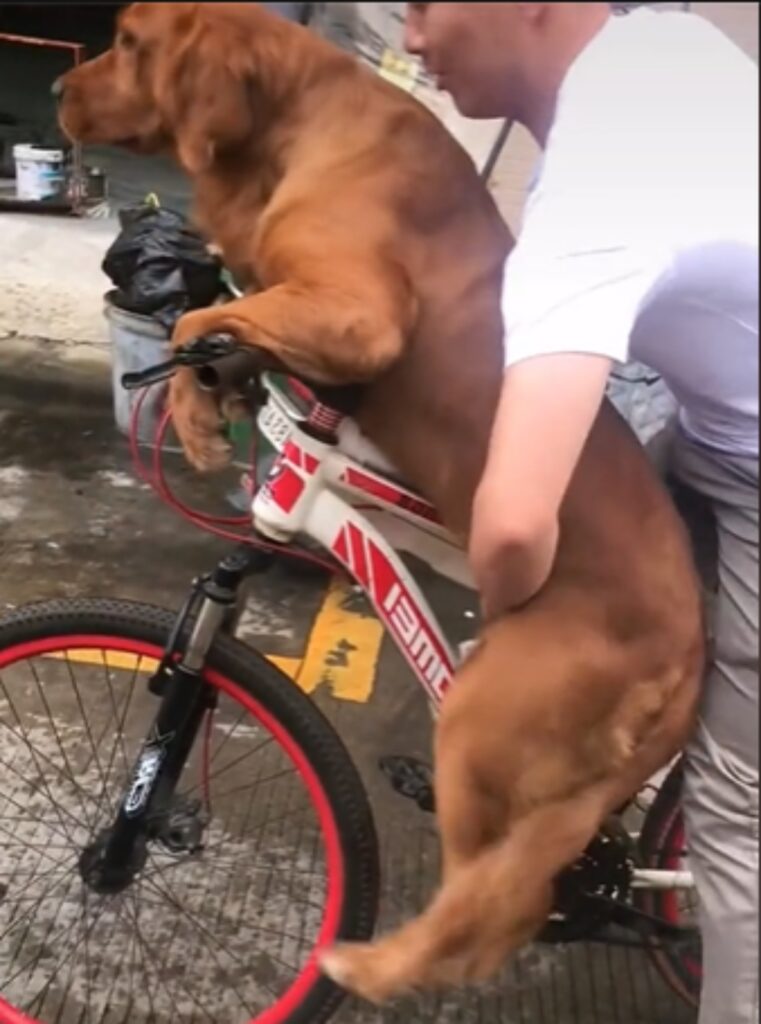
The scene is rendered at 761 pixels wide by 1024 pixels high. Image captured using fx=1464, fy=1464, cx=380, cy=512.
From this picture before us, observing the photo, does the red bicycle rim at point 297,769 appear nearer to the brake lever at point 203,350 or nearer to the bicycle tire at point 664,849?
the bicycle tire at point 664,849

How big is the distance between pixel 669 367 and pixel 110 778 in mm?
1554

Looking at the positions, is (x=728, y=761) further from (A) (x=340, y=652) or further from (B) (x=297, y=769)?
(A) (x=340, y=652)

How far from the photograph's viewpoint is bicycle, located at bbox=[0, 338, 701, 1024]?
1979 millimetres

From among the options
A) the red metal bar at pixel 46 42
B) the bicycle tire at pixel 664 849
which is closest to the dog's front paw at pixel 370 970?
the bicycle tire at pixel 664 849

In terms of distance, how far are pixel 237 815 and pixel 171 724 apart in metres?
0.79

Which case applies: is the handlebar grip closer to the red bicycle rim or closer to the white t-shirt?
the white t-shirt

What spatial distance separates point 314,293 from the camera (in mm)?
1644

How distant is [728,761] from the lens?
1.86 meters

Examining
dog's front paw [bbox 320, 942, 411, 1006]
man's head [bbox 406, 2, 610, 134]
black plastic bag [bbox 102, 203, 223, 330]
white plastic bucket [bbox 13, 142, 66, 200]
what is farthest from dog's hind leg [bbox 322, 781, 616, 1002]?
black plastic bag [bbox 102, 203, 223, 330]

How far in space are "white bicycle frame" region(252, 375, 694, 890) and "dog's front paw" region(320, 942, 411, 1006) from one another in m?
0.34

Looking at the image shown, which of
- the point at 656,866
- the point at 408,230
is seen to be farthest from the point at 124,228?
the point at 656,866

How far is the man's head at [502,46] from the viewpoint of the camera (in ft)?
3.88

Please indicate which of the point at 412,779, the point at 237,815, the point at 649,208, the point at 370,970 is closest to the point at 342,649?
the point at 237,815

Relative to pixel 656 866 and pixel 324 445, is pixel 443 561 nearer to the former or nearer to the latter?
pixel 324 445
